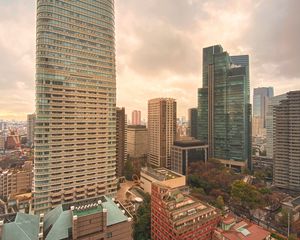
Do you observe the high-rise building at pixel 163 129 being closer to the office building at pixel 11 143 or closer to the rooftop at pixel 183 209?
the rooftop at pixel 183 209

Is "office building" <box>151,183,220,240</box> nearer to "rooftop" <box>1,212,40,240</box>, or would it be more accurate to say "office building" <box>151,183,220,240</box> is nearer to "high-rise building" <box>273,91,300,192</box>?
"rooftop" <box>1,212,40,240</box>

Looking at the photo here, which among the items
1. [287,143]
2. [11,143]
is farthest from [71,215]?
[11,143]

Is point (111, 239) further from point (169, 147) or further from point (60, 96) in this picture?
point (169, 147)

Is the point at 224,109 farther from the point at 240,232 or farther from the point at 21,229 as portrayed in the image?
the point at 21,229

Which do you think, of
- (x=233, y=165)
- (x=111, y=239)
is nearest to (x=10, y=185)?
(x=111, y=239)

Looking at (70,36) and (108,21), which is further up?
(108,21)

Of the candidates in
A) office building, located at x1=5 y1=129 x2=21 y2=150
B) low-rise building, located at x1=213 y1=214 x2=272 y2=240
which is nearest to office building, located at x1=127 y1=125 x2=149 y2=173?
office building, located at x1=5 y1=129 x2=21 y2=150

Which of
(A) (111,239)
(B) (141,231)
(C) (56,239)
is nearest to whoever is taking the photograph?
(C) (56,239)
